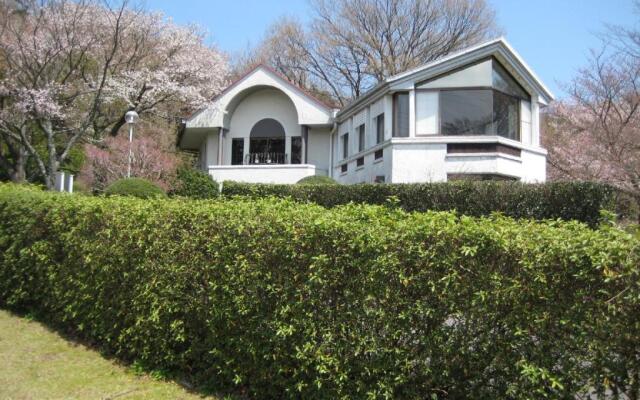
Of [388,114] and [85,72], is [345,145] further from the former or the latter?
[85,72]

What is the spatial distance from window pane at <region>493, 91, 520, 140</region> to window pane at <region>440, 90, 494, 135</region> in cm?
40

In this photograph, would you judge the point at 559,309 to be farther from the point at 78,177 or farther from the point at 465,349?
the point at 78,177

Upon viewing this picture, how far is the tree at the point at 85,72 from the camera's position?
20.7 meters

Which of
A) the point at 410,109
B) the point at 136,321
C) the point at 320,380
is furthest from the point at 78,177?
the point at 320,380

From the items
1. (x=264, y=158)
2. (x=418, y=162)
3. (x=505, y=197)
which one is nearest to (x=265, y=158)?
(x=264, y=158)

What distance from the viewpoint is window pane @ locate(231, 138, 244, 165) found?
27.1 m

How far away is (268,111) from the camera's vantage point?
26.7m

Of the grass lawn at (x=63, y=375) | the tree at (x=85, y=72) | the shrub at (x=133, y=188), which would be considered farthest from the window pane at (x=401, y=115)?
the grass lawn at (x=63, y=375)

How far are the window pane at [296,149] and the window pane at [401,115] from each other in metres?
8.13

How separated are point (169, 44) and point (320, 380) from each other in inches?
1013

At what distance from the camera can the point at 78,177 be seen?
25.0 meters

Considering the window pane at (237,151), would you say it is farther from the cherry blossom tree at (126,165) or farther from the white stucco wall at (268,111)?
the cherry blossom tree at (126,165)

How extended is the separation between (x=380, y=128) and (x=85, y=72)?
13.5 m

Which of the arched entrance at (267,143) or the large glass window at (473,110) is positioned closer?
the large glass window at (473,110)
